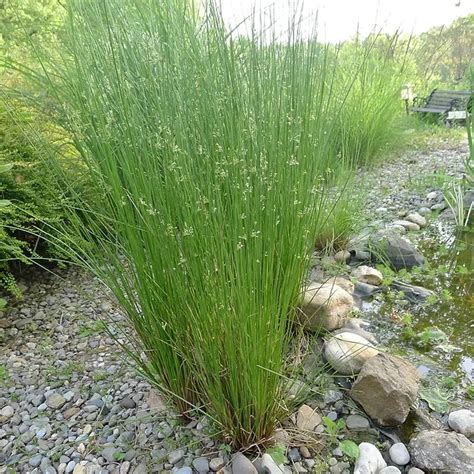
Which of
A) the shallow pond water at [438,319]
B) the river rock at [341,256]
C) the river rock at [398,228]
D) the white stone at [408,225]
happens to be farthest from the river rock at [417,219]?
the river rock at [341,256]

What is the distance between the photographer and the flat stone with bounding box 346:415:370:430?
132cm

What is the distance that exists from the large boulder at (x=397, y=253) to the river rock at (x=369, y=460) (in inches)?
54.2

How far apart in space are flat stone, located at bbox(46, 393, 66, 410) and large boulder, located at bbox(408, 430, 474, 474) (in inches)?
43.9

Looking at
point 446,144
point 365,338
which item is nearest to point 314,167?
point 365,338

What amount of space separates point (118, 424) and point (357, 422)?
2.36 feet

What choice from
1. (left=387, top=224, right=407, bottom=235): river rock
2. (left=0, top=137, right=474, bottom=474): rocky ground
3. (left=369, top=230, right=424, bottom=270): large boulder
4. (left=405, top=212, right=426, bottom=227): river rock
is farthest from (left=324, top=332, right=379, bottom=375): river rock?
(left=405, top=212, right=426, bottom=227): river rock

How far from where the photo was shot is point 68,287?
2.32 metres

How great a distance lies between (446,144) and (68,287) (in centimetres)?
497

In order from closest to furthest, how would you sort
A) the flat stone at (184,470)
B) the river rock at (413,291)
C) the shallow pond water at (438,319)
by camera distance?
1. the flat stone at (184,470)
2. the shallow pond water at (438,319)
3. the river rock at (413,291)

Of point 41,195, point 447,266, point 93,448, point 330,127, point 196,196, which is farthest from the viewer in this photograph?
point 447,266

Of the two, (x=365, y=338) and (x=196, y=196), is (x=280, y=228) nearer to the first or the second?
(x=196, y=196)

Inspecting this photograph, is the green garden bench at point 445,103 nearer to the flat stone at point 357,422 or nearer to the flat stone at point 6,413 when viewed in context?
the flat stone at point 357,422

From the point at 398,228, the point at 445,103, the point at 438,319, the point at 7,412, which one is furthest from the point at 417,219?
the point at 445,103

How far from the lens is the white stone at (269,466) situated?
1103 mm
